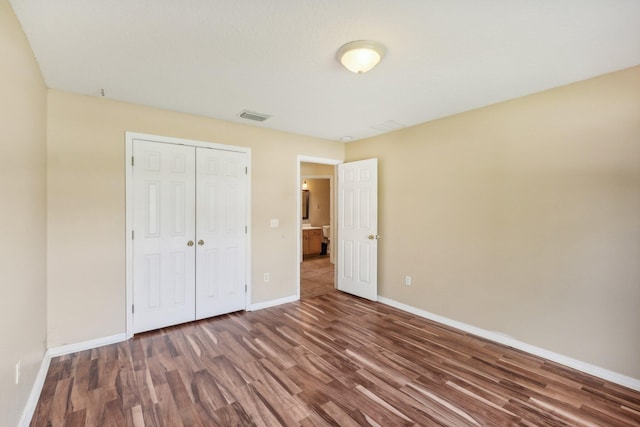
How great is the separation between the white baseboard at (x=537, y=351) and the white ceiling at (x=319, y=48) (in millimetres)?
2441

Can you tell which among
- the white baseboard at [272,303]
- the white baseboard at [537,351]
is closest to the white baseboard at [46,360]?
the white baseboard at [272,303]

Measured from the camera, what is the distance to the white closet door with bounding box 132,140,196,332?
10.0 ft

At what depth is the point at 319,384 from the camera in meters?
2.23

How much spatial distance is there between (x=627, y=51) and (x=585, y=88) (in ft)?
1.46

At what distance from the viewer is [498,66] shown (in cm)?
222

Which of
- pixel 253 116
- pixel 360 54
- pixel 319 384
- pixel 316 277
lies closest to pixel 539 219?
pixel 360 54

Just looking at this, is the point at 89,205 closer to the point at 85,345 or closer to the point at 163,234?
the point at 163,234

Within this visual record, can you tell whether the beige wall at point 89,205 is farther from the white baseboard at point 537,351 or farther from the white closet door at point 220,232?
the white baseboard at point 537,351

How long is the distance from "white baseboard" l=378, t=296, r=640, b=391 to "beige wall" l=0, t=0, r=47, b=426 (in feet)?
12.1

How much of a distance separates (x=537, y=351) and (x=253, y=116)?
3.87m

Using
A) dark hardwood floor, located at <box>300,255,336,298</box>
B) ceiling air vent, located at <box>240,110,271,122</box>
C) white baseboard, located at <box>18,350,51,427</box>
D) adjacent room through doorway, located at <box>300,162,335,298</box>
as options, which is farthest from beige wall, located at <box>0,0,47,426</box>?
adjacent room through doorway, located at <box>300,162,335,298</box>

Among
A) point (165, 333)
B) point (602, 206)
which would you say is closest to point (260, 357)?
point (165, 333)

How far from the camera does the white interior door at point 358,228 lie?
4193mm

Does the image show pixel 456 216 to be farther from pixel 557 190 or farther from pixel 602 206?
pixel 602 206
